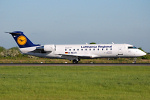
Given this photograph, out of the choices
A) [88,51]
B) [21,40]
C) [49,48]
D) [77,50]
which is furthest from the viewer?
[21,40]

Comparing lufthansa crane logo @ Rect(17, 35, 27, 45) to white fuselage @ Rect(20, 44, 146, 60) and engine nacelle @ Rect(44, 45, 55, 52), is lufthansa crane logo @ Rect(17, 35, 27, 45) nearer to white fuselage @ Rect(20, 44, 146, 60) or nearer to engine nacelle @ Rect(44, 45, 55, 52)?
white fuselage @ Rect(20, 44, 146, 60)

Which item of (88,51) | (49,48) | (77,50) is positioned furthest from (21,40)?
(88,51)

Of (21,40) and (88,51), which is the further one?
(21,40)

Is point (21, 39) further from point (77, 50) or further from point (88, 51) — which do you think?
point (88, 51)

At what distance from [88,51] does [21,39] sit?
10476mm

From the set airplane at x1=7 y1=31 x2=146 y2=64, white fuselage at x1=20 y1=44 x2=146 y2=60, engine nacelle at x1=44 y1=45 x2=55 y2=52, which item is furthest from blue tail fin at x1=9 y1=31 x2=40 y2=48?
engine nacelle at x1=44 y1=45 x2=55 y2=52

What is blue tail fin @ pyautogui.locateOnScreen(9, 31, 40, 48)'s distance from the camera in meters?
46.6

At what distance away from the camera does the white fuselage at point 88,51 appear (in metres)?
43.5

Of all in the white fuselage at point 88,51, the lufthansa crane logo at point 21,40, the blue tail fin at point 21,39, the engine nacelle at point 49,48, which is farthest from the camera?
the lufthansa crane logo at point 21,40

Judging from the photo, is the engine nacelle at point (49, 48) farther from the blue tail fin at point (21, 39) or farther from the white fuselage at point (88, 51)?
the blue tail fin at point (21, 39)

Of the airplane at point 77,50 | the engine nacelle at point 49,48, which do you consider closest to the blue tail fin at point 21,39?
the airplane at point 77,50

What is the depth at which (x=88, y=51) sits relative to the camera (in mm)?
44344
